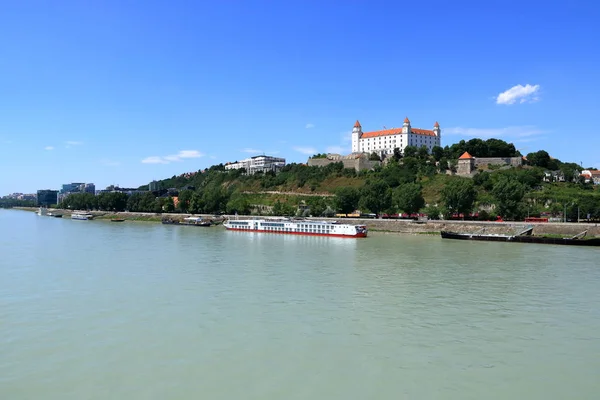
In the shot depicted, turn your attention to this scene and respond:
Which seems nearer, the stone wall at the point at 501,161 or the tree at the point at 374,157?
the stone wall at the point at 501,161

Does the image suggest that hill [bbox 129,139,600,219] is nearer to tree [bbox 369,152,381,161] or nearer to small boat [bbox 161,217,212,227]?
tree [bbox 369,152,381,161]

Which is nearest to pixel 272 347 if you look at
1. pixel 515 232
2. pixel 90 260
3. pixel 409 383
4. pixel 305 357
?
pixel 305 357

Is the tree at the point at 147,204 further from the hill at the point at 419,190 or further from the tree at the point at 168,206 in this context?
the hill at the point at 419,190

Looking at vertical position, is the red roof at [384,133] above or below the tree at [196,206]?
above

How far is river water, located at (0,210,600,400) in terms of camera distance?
8.47 m

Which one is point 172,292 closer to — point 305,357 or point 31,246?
point 305,357

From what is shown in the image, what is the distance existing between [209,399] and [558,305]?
11.5 metres

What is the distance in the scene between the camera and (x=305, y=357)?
32.0 feet

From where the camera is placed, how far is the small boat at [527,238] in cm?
3331

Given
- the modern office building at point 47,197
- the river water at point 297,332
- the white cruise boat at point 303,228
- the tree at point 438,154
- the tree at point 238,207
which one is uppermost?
the tree at point 438,154

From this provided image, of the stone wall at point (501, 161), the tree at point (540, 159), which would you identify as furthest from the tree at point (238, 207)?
the tree at point (540, 159)

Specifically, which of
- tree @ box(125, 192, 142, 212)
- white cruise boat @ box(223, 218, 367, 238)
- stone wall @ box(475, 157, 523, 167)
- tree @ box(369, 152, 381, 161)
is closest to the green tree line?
tree @ box(125, 192, 142, 212)

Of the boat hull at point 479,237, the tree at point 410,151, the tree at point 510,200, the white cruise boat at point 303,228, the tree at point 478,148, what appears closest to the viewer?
the boat hull at point 479,237

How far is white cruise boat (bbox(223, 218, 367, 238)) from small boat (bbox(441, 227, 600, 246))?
322 inches
